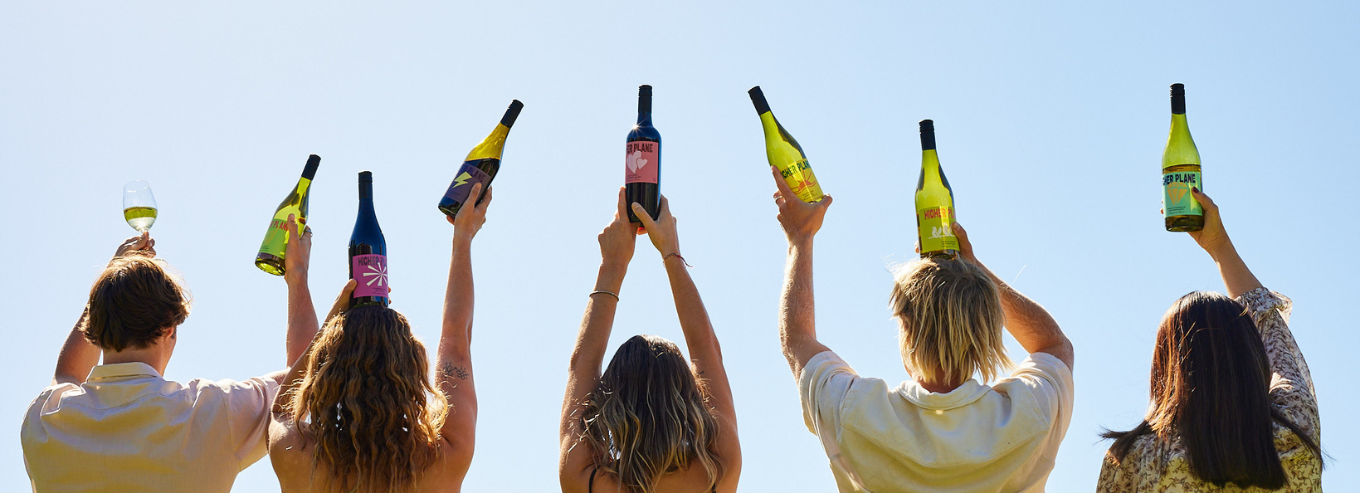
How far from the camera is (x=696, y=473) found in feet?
13.7

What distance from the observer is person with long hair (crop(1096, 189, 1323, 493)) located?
157 inches

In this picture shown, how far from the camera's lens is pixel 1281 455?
13.2ft

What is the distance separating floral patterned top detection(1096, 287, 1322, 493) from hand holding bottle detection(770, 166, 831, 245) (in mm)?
1537

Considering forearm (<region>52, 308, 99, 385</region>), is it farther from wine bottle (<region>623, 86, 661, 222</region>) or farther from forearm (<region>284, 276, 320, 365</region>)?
wine bottle (<region>623, 86, 661, 222</region>)

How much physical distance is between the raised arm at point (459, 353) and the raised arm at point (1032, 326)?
7.17ft

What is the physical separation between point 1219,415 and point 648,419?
7.02 ft

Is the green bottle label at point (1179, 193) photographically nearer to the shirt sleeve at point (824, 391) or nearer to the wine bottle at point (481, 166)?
the shirt sleeve at point (824, 391)

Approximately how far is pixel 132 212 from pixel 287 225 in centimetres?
110

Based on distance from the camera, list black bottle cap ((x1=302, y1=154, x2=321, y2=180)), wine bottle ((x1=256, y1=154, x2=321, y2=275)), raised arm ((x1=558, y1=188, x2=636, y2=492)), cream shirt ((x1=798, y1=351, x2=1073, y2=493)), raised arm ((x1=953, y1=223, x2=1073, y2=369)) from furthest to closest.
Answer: black bottle cap ((x1=302, y1=154, x2=321, y2=180)) < wine bottle ((x1=256, y1=154, x2=321, y2=275)) < raised arm ((x1=953, y1=223, x2=1073, y2=369)) < raised arm ((x1=558, y1=188, x2=636, y2=492)) < cream shirt ((x1=798, y1=351, x2=1073, y2=493))

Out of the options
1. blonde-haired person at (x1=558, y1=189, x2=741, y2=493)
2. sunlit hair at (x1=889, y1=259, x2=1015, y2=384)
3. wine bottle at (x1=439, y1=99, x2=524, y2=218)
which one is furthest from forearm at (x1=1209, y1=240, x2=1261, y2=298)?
wine bottle at (x1=439, y1=99, x2=524, y2=218)

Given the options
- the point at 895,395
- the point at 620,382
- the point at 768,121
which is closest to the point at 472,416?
the point at 620,382

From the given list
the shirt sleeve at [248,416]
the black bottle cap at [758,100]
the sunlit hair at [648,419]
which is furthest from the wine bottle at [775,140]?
the shirt sleeve at [248,416]

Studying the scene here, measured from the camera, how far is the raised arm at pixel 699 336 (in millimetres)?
4297

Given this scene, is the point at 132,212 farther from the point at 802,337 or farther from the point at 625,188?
the point at 802,337
